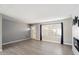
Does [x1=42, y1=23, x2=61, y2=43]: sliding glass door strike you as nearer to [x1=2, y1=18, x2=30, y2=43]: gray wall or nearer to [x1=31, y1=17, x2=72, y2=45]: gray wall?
[x1=31, y1=17, x2=72, y2=45]: gray wall

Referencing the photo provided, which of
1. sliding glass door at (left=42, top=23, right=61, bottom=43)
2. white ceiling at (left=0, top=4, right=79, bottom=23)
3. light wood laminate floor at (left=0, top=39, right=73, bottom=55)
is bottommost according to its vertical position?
light wood laminate floor at (left=0, top=39, right=73, bottom=55)

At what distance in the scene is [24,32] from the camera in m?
8.72

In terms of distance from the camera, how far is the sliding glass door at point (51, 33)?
6.79 metres

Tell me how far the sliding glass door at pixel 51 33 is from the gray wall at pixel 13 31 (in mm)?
2448

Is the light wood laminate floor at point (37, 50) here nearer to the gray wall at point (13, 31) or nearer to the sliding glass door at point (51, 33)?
the gray wall at point (13, 31)

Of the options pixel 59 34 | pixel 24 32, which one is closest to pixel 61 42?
pixel 59 34

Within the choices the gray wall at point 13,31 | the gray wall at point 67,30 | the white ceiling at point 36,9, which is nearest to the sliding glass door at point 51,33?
the gray wall at point 67,30

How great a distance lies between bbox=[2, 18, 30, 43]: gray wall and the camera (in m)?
6.05

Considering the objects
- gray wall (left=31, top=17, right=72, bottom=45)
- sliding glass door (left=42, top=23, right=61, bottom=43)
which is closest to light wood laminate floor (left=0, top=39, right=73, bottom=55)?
gray wall (left=31, top=17, right=72, bottom=45)

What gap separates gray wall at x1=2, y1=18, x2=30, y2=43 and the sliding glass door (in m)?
2.45

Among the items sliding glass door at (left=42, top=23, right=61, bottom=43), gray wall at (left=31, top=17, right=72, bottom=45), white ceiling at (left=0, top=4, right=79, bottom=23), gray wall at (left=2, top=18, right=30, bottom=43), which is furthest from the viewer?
sliding glass door at (left=42, top=23, right=61, bottom=43)
